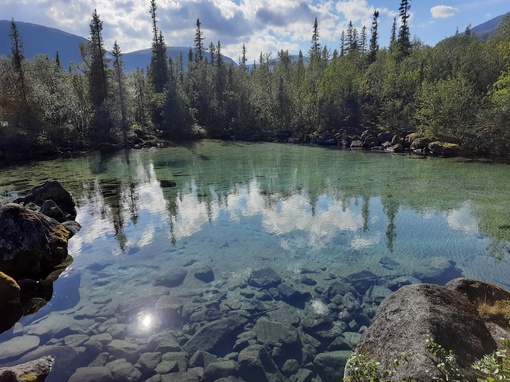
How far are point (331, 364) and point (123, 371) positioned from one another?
4.67 m

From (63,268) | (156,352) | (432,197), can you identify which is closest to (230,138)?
(432,197)

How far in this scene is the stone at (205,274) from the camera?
444 inches

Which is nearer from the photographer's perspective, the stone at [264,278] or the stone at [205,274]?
the stone at [264,278]

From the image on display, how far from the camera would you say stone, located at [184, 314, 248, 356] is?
7875 mm

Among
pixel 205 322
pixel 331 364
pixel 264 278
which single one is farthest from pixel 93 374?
pixel 264 278

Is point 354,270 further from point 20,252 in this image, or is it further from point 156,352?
point 20,252

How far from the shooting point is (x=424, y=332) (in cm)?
494

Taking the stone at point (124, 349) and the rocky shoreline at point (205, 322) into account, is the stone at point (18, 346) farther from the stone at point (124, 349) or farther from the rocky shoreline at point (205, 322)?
the stone at point (124, 349)

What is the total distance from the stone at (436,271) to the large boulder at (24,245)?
530 inches

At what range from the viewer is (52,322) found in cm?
902

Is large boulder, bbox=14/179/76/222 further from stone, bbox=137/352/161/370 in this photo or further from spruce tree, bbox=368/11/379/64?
spruce tree, bbox=368/11/379/64

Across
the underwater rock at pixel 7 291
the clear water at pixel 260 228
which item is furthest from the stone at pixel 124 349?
the underwater rock at pixel 7 291

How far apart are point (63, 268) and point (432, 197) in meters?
20.7

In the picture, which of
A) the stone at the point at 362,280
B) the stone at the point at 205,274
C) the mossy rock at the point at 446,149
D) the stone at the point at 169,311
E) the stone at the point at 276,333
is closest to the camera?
the stone at the point at 276,333
